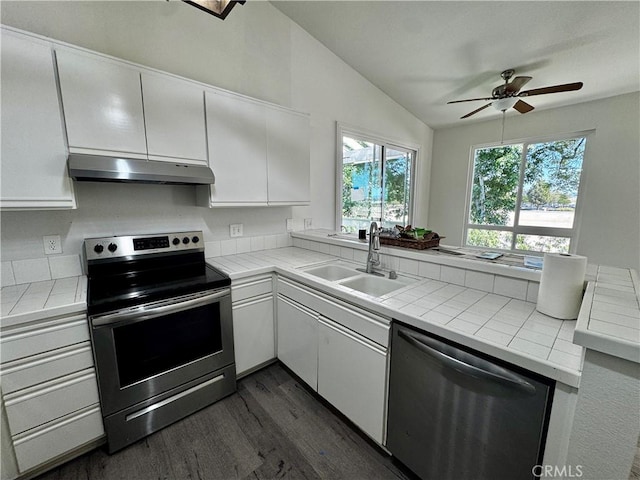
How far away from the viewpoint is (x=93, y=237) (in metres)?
1.71

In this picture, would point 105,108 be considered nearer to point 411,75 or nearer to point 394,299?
point 394,299

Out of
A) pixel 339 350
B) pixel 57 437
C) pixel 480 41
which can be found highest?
pixel 480 41

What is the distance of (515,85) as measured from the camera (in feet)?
8.44

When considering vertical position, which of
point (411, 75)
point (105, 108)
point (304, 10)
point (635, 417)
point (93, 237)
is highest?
point (304, 10)

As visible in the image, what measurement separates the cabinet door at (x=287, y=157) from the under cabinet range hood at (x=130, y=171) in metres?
0.57

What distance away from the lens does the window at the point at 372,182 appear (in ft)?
10.8

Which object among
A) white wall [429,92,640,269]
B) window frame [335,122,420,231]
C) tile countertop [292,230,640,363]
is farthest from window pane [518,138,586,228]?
tile countertop [292,230,640,363]

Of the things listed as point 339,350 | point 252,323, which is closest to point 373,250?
point 339,350

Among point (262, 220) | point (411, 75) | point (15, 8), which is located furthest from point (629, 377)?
point (411, 75)

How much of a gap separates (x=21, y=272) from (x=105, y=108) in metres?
1.07

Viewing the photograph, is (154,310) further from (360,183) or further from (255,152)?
(360,183)

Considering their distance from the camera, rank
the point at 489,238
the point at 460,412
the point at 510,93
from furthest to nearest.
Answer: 1. the point at 489,238
2. the point at 510,93
3. the point at 460,412

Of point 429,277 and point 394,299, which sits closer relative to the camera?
point 394,299

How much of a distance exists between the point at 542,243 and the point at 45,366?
5.23m
